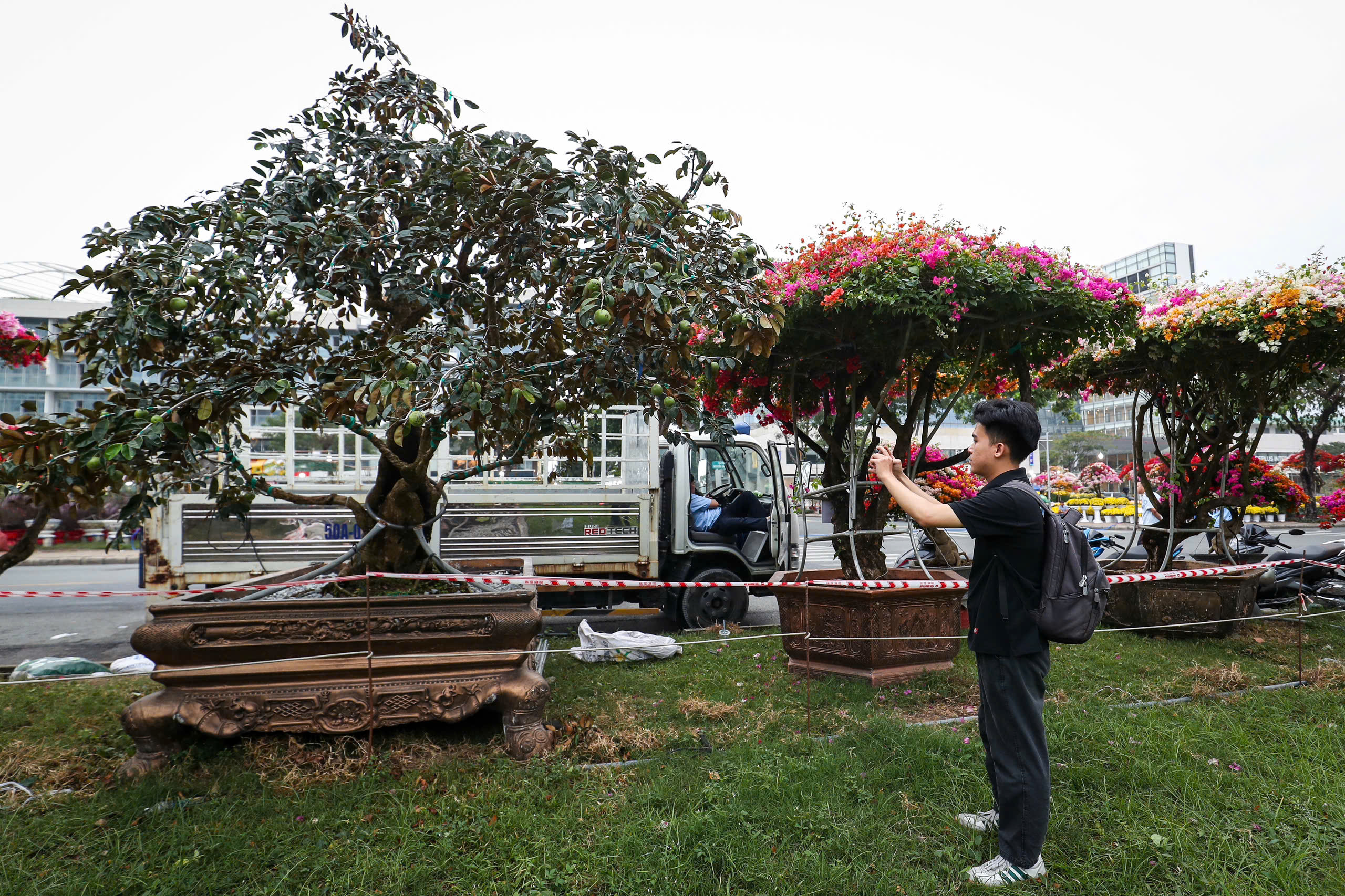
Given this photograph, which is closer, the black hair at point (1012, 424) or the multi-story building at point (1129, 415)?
the black hair at point (1012, 424)

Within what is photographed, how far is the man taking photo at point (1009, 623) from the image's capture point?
7.81 feet

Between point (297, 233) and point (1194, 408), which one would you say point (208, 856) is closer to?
point (297, 233)

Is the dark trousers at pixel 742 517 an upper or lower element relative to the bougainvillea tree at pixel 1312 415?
lower

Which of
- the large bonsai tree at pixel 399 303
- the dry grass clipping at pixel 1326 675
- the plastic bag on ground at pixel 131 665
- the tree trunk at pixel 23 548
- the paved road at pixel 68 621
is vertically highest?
the large bonsai tree at pixel 399 303

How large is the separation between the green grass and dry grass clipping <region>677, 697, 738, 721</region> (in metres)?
0.01

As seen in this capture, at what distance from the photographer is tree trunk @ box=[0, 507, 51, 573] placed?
297 cm

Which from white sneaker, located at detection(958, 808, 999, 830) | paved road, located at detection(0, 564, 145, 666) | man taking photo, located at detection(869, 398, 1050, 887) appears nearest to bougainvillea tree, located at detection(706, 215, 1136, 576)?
man taking photo, located at detection(869, 398, 1050, 887)

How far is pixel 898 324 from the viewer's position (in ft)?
17.1

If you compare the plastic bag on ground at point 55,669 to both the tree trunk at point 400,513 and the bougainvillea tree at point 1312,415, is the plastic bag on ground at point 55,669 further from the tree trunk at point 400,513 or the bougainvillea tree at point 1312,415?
the bougainvillea tree at point 1312,415

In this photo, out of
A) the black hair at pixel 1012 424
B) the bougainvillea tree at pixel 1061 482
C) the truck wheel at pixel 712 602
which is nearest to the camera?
the black hair at pixel 1012 424

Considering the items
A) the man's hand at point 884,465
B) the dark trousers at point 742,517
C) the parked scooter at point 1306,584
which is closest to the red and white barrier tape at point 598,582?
the parked scooter at point 1306,584

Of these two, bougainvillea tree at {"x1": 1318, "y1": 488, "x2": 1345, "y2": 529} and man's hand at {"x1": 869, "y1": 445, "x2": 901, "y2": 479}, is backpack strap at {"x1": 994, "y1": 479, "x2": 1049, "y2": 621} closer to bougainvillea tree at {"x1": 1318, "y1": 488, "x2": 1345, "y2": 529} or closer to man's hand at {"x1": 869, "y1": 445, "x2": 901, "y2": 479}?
man's hand at {"x1": 869, "y1": 445, "x2": 901, "y2": 479}

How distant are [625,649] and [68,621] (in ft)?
22.4

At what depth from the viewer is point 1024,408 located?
244 centimetres
